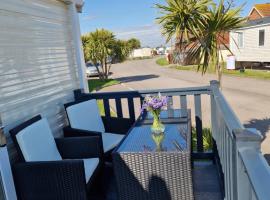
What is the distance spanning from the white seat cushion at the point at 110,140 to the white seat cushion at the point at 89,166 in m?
0.41

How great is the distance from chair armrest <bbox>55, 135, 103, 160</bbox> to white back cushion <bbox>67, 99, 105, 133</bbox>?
1.84 ft

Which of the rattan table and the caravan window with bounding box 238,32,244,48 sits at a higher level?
the caravan window with bounding box 238,32,244,48

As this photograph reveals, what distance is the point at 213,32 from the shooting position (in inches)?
189

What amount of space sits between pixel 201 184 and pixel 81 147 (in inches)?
54.7

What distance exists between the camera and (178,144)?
2697 millimetres

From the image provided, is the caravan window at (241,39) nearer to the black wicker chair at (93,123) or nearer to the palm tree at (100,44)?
the palm tree at (100,44)

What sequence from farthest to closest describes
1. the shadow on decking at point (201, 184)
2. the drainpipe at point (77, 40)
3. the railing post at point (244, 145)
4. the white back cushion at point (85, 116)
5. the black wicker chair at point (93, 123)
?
the drainpipe at point (77, 40) → the white back cushion at point (85, 116) → the black wicker chair at point (93, 123) → the shadow on decking at point (201, 184) → the railing post at point (244, 145)

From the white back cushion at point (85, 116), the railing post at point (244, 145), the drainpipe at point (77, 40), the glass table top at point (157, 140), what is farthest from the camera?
the drainpipe at point (77, 40)

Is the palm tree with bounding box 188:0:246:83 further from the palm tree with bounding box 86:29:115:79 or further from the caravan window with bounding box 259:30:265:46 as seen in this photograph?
the palm tree with bounding box 86:29:115:79

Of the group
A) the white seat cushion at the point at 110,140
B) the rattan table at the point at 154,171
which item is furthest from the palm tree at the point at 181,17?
the rattan table at the point at 154,171

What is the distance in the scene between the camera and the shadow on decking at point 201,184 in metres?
3.07

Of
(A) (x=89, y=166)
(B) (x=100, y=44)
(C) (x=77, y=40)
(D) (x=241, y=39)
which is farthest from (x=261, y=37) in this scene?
(A) (x=89, y=166)

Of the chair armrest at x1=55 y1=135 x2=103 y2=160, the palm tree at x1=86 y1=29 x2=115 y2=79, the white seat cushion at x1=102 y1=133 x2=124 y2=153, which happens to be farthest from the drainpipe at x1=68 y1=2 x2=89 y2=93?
the palm tree at x1=86 y1=29 x2=115 y2=79

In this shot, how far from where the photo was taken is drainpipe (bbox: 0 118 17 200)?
262 centimetres
